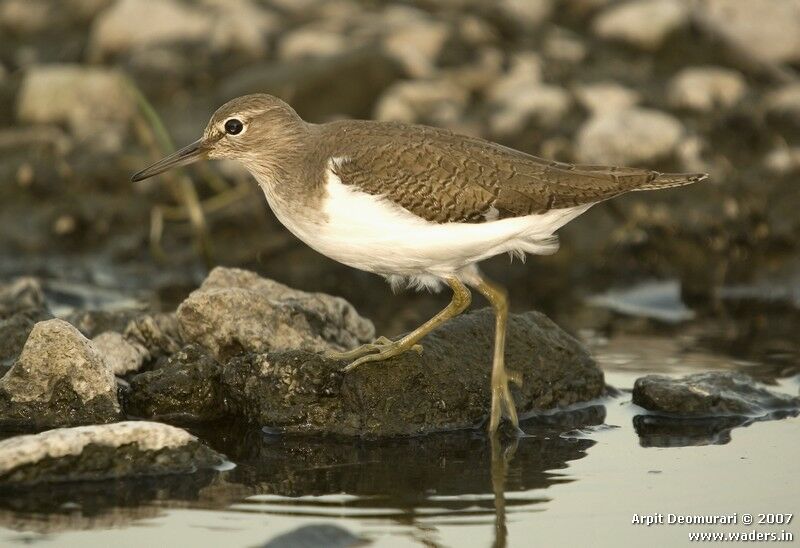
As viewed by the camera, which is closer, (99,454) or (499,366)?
(99,454)

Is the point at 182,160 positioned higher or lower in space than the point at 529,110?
lower

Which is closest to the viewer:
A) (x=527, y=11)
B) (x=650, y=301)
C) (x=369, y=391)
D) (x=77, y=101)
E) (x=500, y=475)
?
(x=500, y=475)

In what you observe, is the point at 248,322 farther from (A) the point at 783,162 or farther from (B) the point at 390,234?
(A) the point at 783,162

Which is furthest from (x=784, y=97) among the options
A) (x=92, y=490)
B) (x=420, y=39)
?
(x=92, y=490)

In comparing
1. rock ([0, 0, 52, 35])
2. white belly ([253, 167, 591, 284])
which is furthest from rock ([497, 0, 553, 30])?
white belly ([253, 167, 591, 284])

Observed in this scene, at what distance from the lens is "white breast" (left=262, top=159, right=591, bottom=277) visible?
7.87 meters

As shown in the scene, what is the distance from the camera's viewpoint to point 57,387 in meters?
8.12

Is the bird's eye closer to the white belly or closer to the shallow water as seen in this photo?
the white belly

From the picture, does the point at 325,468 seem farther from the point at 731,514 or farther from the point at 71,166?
the point at 71,166

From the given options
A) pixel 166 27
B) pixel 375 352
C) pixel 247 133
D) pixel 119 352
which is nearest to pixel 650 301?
pixel 375 352

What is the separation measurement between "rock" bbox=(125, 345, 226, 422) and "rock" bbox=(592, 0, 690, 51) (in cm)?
885

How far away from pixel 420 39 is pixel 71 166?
14.3ft

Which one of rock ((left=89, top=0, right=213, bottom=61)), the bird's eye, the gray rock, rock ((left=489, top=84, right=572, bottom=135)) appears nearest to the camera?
the bird's eye

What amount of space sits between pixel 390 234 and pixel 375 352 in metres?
1.00
